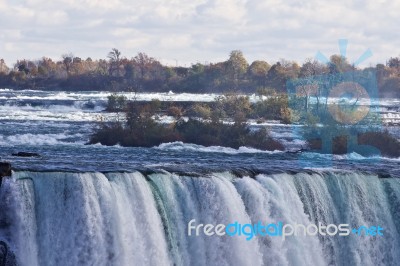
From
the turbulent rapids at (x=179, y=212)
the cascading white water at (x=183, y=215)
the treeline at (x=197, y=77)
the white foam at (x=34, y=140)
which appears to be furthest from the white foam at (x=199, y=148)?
the treeline at (x=197, y=77)

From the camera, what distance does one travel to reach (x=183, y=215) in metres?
26.2

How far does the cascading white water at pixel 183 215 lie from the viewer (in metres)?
24.0

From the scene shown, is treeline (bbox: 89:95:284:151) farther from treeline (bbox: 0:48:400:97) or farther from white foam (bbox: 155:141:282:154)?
treeline (bbox: 0:48:400:97)

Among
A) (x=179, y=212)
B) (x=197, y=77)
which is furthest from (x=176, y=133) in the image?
(x=197, y=77)

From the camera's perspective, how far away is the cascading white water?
78.8 ft

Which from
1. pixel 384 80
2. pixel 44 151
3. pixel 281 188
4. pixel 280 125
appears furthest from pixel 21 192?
pixel 384 80

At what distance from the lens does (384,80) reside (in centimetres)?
11138

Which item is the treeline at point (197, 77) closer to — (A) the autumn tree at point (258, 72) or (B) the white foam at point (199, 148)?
(A) the autumn tree at point (258, 72)

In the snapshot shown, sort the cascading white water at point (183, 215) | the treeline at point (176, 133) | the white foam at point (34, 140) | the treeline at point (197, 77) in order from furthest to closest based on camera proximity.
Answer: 1. the treeline at point (197, 77)
2. the treeline at point (176, 133)
3. the white foam at point (34, 140)
4. the cascading white water at point (183, 215)

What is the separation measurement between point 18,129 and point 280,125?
18178 mm

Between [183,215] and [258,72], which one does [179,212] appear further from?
[258,72]

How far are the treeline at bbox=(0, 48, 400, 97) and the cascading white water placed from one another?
74239 mm

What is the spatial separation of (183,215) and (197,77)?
84.8 meters

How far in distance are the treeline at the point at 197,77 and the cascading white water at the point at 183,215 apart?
7424 cm
